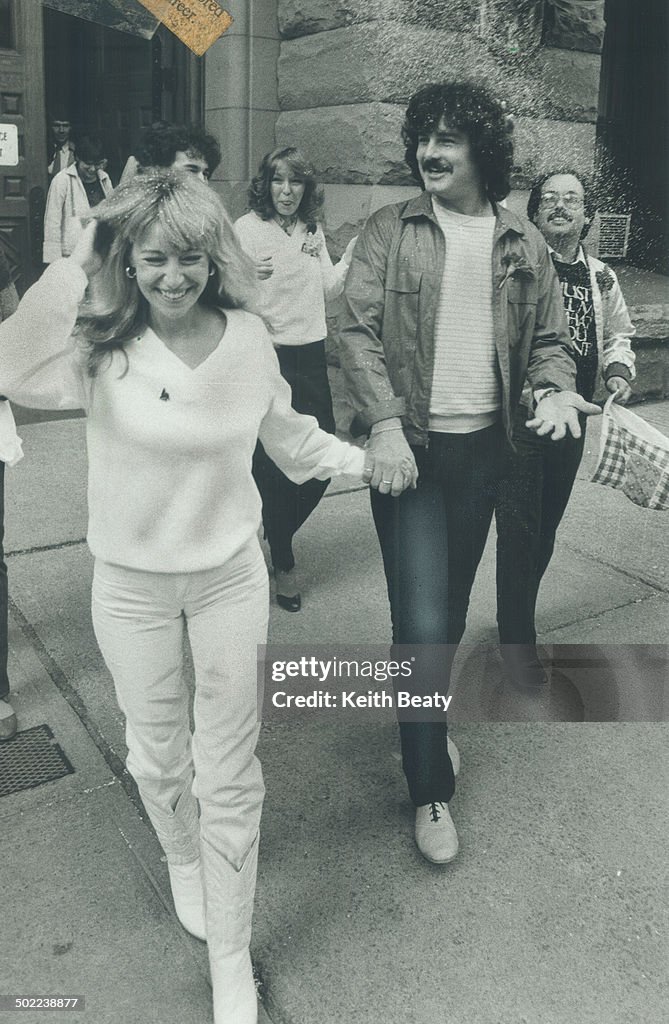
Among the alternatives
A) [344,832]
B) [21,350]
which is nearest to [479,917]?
[344,832]

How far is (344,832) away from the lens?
2303mm

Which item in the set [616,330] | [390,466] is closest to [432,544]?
[390,466]

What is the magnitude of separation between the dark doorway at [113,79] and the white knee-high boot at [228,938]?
1.18 meters

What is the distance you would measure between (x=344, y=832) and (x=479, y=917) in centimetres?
37

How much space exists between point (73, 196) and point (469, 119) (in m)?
0.76

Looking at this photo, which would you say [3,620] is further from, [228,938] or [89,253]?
[89,253]

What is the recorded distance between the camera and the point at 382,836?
2.30 meters

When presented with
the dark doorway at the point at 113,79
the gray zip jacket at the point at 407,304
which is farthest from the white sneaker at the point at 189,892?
the dark doorway at the point at 113,79

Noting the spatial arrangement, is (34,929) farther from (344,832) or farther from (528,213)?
(528,213)

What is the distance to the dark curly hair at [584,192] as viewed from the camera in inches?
87.7

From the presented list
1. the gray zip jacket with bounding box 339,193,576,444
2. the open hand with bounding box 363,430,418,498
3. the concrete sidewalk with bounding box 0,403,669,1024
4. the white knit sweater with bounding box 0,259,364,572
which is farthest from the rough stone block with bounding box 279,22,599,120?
the concrete sidewalk with bounding box 0,403,669,1024

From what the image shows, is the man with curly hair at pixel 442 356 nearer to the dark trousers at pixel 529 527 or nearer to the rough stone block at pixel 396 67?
the rough stone block at pixel 396 67

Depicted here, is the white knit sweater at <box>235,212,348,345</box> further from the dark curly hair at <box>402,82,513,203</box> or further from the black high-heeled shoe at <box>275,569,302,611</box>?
the black high-heeled shoe at <box>275,569,302,611</box>

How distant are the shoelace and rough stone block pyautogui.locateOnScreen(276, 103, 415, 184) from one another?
135 centimetres
